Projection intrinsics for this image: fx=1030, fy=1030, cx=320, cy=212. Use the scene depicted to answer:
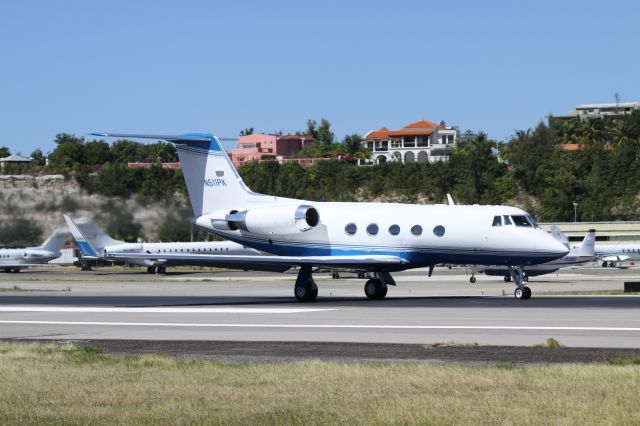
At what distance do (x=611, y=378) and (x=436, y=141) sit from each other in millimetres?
169667

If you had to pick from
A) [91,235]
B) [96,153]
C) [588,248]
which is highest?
[96,153]

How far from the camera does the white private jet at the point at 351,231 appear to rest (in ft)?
120

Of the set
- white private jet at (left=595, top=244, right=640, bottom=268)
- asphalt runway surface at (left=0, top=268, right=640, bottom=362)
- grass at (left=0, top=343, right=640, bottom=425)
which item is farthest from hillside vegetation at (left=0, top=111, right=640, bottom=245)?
grass at (left=0, top=343, right=640, bottom=425)

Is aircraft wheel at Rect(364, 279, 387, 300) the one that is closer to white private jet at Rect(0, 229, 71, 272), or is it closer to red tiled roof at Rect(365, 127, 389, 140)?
white private jet at Rect(0, 229, 71, 272)

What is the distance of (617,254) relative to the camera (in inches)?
3962

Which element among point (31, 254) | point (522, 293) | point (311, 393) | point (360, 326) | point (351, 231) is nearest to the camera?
point (311, 393)

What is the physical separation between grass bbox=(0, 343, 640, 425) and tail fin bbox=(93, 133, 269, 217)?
75.2ft

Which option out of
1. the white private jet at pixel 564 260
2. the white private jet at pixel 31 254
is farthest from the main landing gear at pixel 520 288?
the white private jet at pixel 31 254

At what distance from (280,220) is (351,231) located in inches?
107

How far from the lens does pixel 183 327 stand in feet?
86.2

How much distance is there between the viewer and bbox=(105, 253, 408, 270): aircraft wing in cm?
3634

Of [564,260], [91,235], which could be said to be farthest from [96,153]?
[564,260]

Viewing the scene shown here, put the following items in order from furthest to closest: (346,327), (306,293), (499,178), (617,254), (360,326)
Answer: (499,178), (617,254), (306,293), (360,326), (346,327)

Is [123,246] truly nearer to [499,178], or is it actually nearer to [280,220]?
[280,220]
